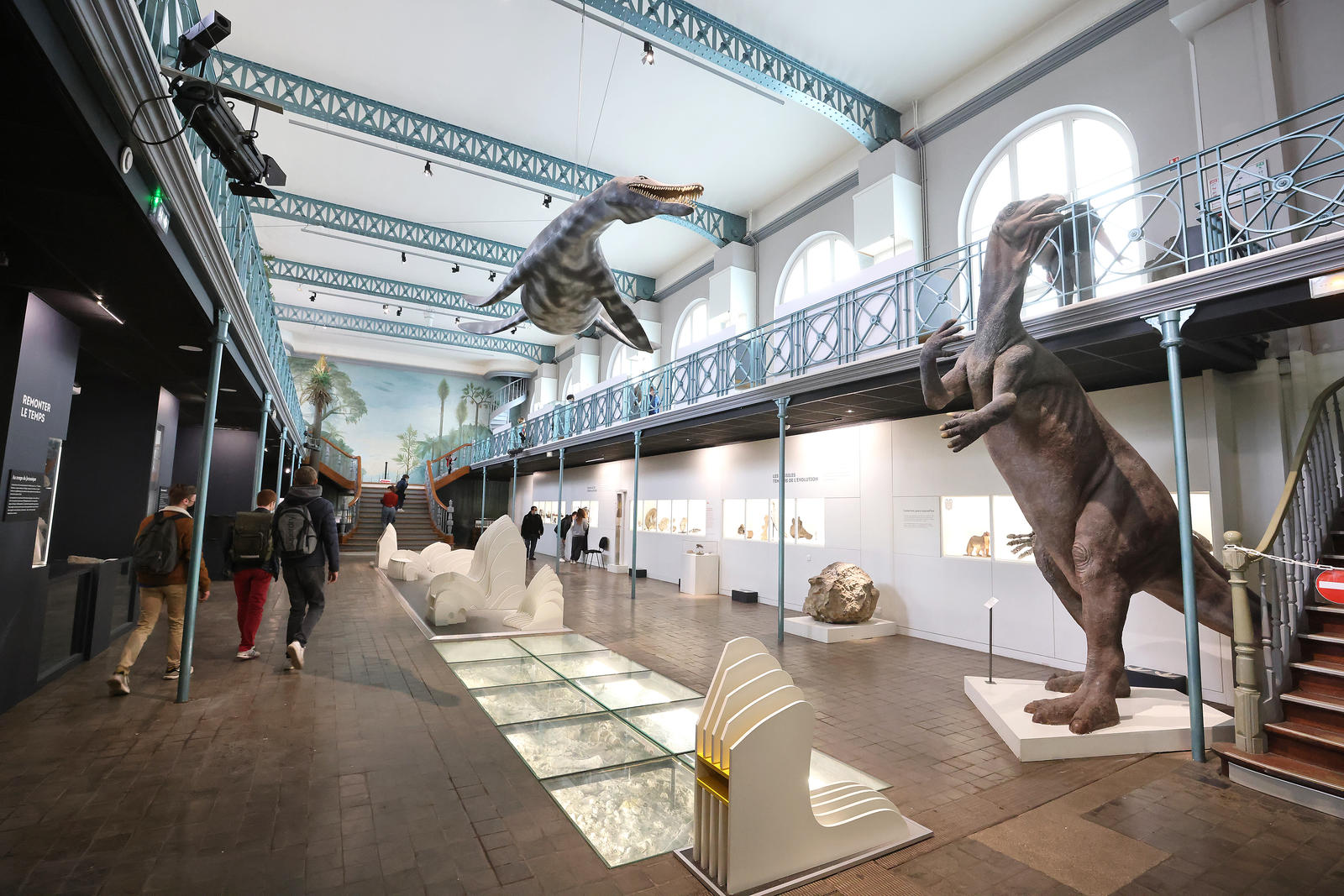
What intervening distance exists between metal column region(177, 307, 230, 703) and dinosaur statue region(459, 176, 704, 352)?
2914 millimetres

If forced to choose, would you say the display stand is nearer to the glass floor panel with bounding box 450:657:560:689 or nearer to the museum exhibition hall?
the museum exhibition hall

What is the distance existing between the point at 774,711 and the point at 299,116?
13540mm

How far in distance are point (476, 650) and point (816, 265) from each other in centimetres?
1002

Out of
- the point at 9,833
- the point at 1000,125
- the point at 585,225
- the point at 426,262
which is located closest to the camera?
the point at 9,833

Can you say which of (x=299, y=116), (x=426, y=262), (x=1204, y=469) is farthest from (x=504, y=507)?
(x=1204, y=469)

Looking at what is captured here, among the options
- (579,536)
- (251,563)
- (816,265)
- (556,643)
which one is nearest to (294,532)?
(251,563)

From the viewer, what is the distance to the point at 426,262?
1875 centimetres

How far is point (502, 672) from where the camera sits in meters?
5.94

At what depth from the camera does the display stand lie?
2605mm

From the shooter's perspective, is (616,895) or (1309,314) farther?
(1309,314)

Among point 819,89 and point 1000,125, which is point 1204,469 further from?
point 819,89

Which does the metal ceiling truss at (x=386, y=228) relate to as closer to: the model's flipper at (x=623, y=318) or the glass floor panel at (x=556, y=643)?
the glass floor panel at (x=556, y=643)

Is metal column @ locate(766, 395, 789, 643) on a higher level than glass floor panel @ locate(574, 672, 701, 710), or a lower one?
higher

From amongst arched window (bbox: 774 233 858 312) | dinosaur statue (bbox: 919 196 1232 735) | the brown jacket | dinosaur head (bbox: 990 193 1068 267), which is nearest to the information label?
the brown jacket
